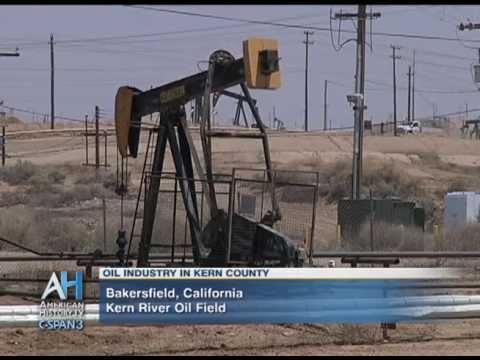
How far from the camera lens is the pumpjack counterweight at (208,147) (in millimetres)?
11805

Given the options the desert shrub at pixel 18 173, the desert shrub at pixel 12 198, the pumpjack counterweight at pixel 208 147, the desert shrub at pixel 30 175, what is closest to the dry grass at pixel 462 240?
the pumpjack counterweight at pixel 208 147

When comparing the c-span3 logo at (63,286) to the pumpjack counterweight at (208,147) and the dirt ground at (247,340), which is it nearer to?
the dirt ground at (247,340)

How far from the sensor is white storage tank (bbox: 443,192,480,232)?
36.2 m

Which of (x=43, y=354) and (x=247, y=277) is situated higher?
(x=247, y=277)

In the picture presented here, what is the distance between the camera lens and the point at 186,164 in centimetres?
1354

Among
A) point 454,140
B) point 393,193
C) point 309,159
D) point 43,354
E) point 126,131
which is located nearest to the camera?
point 43,354

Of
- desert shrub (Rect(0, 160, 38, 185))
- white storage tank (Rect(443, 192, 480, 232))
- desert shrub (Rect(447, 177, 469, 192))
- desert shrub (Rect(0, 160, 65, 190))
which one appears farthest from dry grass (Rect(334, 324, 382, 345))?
desert shrub (Rect(447, 177, 469, 192))

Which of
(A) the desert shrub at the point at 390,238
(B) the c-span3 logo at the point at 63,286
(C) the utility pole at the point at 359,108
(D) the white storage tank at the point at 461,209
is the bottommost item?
(A) the desert shrub at the point at 390,238

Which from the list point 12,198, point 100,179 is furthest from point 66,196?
point 100,179

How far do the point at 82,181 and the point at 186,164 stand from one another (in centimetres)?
4203

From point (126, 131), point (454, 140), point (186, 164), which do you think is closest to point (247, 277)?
point (186, 164)

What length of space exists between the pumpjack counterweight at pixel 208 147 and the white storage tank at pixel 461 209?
2348cm

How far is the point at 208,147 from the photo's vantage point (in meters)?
12.0

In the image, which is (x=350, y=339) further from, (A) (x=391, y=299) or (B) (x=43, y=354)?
(B) (x=43, y=354)
